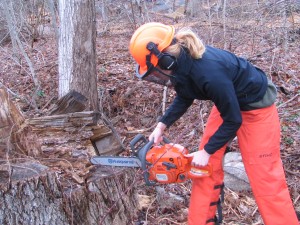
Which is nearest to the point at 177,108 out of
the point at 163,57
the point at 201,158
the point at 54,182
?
the point at 201,158

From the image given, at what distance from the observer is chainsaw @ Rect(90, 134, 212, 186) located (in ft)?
9.00

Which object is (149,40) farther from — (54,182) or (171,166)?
(54,182)

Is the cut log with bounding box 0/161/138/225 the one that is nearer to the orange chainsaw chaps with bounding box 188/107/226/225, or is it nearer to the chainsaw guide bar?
the chainsaw guide bar

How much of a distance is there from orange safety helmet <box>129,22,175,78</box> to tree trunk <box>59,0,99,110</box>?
333cm

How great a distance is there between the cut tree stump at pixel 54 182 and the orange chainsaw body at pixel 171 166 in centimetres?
26

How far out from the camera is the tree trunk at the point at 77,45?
18.3 ft

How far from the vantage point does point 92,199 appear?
9.43ft

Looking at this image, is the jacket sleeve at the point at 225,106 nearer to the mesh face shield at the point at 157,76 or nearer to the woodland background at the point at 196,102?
the mesh face shield at the point at 157,76

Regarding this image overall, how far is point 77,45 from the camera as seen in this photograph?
5.64 m

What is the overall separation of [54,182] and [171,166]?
0.88m

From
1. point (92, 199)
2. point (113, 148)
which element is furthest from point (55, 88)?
point (92, 199)

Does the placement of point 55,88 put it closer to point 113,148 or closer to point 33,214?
point 113,148

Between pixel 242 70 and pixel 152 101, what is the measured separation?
3631 mm

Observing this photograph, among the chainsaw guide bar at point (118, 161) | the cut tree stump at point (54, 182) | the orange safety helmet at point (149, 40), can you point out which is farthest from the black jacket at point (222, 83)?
the cut tree stump at point (54, 182)
